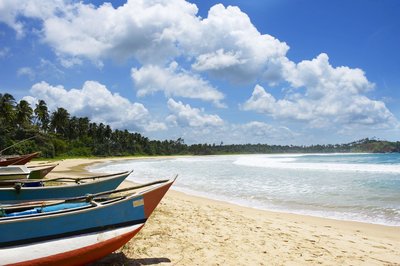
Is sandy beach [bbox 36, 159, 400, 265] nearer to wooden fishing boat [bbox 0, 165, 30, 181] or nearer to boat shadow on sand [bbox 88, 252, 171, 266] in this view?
boat shadow on sand [bbox 88, 252, 171, 266]

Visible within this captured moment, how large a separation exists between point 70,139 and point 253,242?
69190 millimetres

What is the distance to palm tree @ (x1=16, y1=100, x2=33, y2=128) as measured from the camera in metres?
49.3

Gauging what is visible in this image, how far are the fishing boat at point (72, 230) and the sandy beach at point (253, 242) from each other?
2.49ft

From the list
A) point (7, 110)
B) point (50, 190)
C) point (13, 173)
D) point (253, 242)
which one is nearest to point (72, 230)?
point (50, 190)

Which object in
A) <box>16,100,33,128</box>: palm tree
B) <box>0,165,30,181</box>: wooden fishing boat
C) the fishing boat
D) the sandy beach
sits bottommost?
the sandy beach

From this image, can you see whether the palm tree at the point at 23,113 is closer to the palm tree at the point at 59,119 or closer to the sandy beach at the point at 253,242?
the palm tree at the point at 59,119

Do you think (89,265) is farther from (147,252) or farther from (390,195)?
(390,195)

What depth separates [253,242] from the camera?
20.5 ft

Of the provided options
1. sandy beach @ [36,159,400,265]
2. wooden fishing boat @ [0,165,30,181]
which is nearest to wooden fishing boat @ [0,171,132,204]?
wooden fishing boat @ [0,165,30,181]

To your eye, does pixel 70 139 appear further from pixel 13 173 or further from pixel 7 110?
pixel 13 173

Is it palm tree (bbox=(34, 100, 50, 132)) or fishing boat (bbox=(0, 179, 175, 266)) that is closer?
fishing boat (bbox=(0, 179, 175, 266))

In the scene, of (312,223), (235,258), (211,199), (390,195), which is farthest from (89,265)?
(390,195)

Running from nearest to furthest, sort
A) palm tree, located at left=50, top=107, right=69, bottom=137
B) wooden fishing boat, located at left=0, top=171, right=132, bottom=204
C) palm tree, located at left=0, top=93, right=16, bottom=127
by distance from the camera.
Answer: wooden fishing boat, located at left=0, top=171, right=132, bottom=204 < palm tree, located at left=0, top=93, right=16, bottom=127 < palm tree, located at left=50, top=107, right=69, bottom=137

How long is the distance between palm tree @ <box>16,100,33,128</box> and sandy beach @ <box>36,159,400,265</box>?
48641mm
